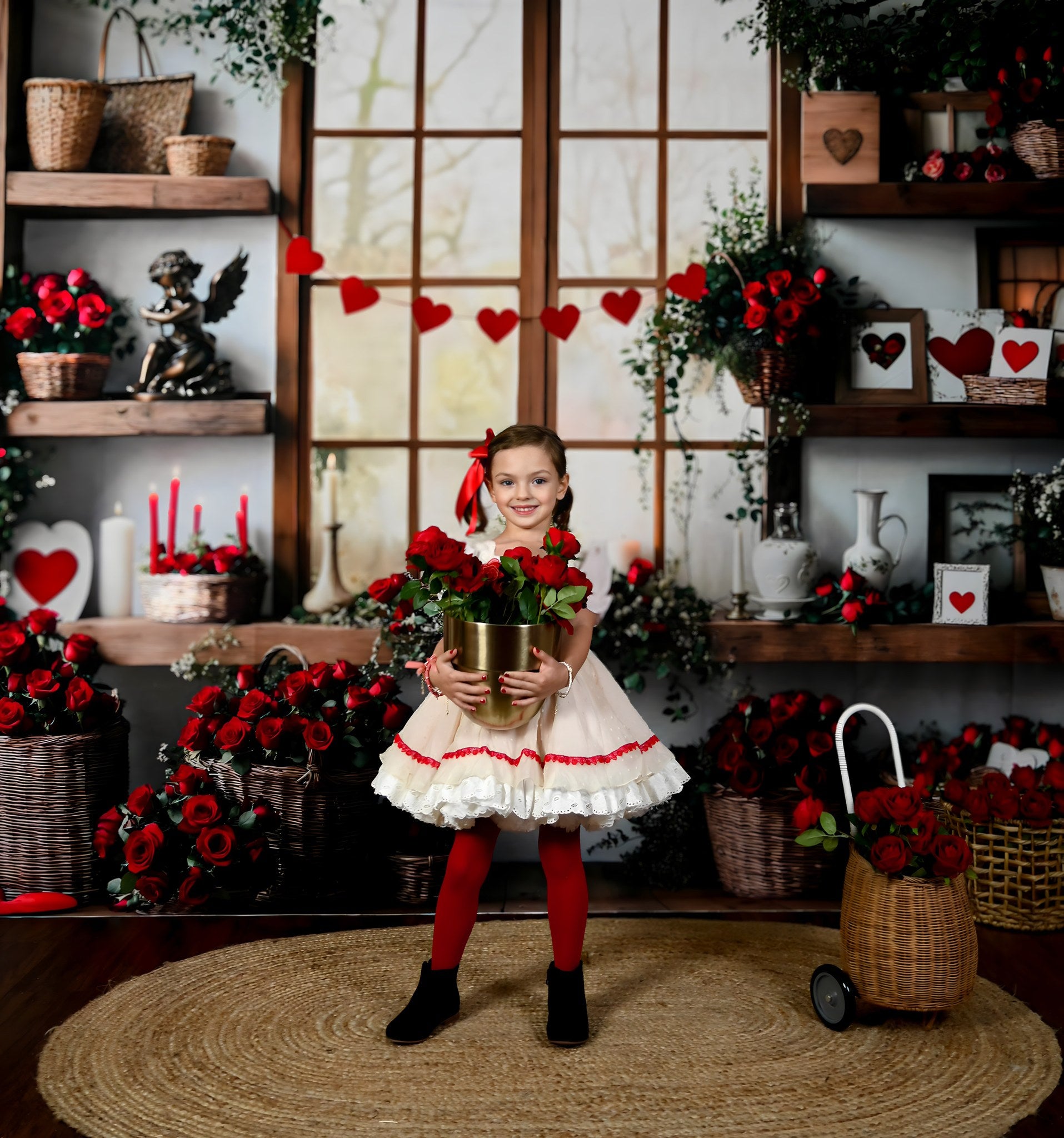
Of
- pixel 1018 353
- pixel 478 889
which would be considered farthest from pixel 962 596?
pixel 478 889

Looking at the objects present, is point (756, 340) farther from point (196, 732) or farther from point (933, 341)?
point (196, 732)

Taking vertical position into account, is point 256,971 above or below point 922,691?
below

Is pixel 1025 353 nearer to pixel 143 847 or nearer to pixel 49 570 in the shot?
pixel 143 847

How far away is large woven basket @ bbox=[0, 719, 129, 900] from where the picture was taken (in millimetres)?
2998

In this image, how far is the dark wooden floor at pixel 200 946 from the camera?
6.74 feet

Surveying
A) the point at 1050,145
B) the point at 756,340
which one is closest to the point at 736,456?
the point at 756,340

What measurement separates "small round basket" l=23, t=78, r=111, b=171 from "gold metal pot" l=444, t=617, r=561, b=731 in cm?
217

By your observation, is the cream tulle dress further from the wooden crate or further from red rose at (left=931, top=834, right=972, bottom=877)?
the wooden crate

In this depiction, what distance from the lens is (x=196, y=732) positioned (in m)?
3.04

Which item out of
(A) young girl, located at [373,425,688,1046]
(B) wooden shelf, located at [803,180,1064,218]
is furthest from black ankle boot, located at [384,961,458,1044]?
(B) wooden shelf, located at [803,180,1064,218]

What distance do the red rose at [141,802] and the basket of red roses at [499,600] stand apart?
1.19 m

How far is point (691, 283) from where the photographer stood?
3.46 m

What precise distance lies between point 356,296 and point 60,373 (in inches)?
35.2

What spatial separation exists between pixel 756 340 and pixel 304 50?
1.63m
